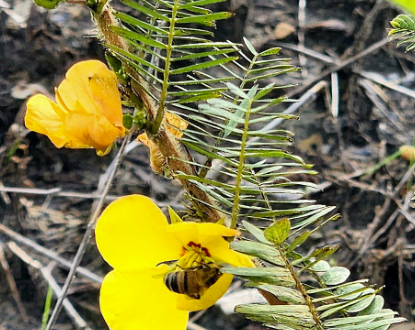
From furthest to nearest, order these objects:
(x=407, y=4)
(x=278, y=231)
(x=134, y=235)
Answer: (x=134, y=235)
(x=278, y=231)
(x=407, y=4)

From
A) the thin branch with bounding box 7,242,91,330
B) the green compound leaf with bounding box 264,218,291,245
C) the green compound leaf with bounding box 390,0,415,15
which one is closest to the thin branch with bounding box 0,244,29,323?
the thin branch with bounding box 7,242,91,330

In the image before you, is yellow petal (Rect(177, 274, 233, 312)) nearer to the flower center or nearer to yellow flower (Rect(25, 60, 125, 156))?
the flower center


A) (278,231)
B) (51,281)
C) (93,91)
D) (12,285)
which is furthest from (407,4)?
(12,285)

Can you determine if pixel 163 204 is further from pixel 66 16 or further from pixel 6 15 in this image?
pixel 6 15

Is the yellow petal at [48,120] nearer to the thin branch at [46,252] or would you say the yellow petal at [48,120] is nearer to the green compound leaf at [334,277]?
the green compound leaf at [334,277]

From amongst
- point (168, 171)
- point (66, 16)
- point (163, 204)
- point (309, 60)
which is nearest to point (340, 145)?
point (309, 60)

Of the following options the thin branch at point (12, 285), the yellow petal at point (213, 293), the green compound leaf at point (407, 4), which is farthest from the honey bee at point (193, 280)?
the thin branch at point (12, 285)

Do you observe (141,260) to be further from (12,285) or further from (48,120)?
(12,285)

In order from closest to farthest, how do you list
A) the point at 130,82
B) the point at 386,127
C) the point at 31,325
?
1. the point at 130,82
2. the point at 31,325
3. the point at 386,127
